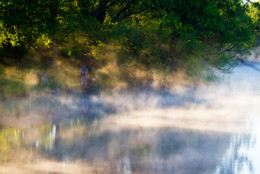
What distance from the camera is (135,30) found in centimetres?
2378

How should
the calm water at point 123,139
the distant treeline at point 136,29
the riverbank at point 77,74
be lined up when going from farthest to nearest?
the riverbank at point 77,74 → the distant treeline at point 136,29 → the calm water at point 123,139

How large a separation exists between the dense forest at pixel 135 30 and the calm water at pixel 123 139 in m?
4.19

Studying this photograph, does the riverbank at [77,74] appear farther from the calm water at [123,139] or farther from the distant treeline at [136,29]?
the calm water at [123,139]

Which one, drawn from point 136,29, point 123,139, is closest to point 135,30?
point 136,29

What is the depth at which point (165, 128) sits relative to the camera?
510 inches

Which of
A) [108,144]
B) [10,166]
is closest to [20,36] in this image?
[108,144]

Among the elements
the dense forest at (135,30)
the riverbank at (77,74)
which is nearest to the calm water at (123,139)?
the dense forest at (135,30)

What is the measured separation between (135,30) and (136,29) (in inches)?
6.1

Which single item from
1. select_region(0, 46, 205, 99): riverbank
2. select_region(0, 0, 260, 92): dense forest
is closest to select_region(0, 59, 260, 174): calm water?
select_region(0, 0, 260, 92): dense forest

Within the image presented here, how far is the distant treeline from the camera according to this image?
2041 cm

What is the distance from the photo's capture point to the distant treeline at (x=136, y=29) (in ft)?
66.9

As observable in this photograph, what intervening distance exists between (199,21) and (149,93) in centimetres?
526

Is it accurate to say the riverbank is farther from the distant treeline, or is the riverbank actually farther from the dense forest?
the distant treeline

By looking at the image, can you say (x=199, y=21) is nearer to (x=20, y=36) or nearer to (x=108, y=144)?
(x=20, y=36)
